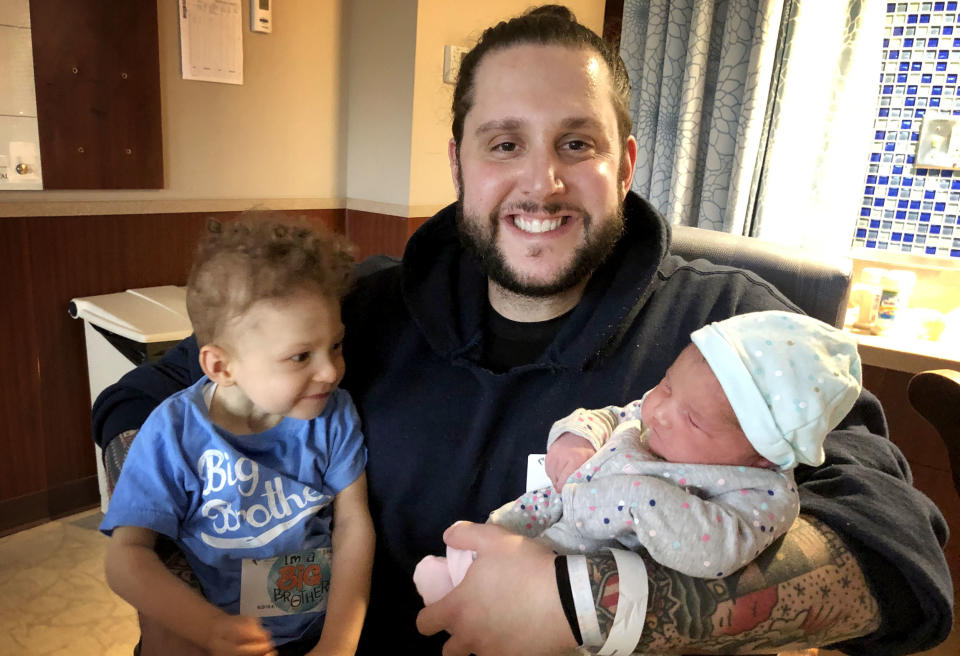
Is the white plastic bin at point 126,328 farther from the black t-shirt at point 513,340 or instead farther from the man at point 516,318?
the black t-shirt at point 513,340

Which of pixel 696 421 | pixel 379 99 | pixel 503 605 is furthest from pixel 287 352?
pixel 379 99

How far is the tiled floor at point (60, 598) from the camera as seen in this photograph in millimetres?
2008

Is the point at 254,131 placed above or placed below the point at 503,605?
above

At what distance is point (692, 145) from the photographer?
281cm

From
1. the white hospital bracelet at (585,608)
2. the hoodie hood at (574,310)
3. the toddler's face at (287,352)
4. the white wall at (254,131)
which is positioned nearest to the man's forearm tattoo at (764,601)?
the white hospital bracelet at (585,608)

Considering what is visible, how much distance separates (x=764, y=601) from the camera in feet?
2.87

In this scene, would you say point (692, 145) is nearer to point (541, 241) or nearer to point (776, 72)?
point (776, 72)

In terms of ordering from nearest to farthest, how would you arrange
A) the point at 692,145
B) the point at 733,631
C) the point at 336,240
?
the point at 733,631, the point at 336,240, the point at 692,145

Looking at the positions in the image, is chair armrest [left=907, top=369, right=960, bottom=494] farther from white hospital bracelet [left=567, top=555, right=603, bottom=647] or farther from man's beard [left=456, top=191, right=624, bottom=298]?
white hospital bracelet [left=567, top=555, right=603, bottom=647]

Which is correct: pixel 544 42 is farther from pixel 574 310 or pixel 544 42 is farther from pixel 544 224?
pixel 574 310

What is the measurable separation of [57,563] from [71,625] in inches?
14.7

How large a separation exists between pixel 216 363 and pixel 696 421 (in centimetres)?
73

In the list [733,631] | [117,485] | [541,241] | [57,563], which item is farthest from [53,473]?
[733,631]

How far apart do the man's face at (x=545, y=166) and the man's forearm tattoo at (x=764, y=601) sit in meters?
0.57
